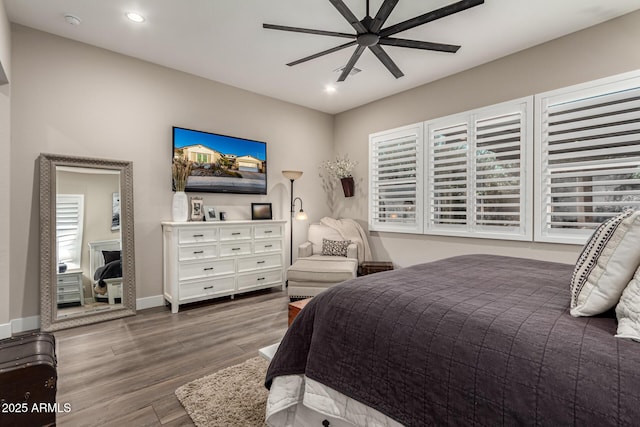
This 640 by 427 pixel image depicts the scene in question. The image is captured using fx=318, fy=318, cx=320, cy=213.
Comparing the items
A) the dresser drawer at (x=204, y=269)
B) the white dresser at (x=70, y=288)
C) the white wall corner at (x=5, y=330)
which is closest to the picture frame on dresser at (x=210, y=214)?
the dresser drawer at (x=204, y=269)

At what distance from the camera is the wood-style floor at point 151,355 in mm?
1798

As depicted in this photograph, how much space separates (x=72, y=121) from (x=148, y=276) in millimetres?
1759

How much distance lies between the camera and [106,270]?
3.30 meters

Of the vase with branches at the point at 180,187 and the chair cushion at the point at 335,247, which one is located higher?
the vase with branches at the point at 180,187

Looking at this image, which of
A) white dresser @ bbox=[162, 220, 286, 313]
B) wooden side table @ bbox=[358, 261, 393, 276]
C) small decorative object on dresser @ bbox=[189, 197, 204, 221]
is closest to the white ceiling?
small decorative object on dresser @ bbox=[189, 197, 204, 221]

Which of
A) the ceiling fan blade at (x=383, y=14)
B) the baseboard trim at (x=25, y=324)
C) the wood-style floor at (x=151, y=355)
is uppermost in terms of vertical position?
the ceiling fan blade at (x=383, y=14)

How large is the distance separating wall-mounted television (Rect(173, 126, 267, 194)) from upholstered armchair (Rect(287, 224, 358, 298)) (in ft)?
3.42

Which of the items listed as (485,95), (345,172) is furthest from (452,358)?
(345,172)

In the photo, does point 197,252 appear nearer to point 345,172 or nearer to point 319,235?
point 319,235

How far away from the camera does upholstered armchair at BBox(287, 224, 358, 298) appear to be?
367 centimetres

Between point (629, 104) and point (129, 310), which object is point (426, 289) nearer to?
point (629, 104)

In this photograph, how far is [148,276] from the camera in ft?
11.8

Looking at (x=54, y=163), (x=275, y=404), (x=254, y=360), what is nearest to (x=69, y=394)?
(x=254, y=360)

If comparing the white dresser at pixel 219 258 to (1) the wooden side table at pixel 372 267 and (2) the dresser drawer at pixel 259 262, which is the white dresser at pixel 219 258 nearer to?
(2) the dresser drawer at pixel 259 262
